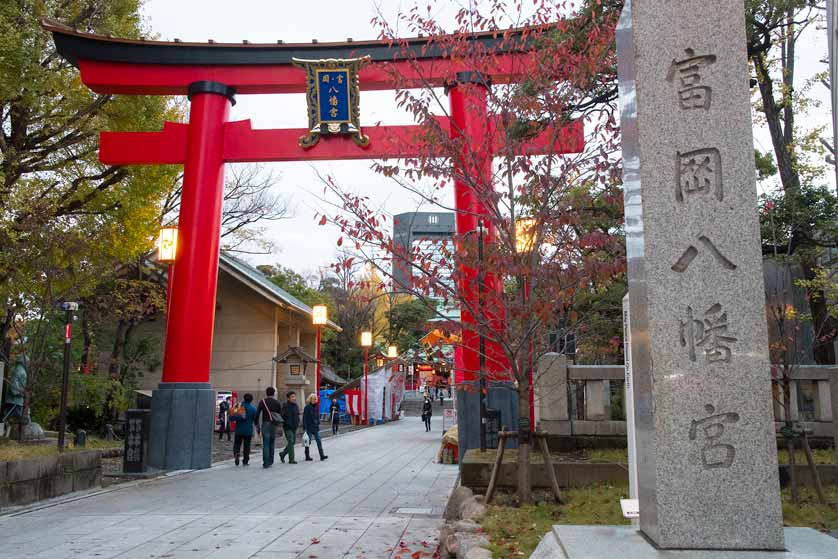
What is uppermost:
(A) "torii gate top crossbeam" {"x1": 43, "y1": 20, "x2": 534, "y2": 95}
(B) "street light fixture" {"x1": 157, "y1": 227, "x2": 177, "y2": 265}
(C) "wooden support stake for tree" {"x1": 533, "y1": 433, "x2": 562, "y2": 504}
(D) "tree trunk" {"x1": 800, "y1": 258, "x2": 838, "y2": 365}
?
(A) "torii gate top crossbeam" {"x1": 43, "y1": 20, "x2": 534, "y2": 95}

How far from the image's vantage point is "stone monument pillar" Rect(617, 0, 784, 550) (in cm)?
414

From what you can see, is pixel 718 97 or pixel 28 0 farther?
pixel 28 0

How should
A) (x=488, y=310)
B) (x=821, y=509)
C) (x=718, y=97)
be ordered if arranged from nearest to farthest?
(x=718, y=97) < (x=821, y=509) < (x=488, y=310)

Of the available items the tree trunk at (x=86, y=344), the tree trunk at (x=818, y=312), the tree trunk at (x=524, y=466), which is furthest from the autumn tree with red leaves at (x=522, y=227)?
the tree trunk at (x=86, y=344)

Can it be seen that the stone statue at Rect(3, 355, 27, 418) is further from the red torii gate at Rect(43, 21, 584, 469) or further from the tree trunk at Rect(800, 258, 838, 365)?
the tree trunk at Rect(800, 258, 838, 365)

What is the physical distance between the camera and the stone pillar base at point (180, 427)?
44.7 ft

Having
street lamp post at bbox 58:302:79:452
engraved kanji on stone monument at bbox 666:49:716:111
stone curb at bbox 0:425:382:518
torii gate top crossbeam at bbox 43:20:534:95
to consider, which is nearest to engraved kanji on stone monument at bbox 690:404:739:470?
engraved kanji on stone monument at bbox 666:49:716:111

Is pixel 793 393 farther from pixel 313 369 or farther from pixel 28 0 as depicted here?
pixel 313 369

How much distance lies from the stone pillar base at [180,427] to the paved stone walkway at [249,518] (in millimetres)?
588

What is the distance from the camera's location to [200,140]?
14766 millimetres

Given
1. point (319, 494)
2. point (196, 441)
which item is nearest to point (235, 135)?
point (196, 441)

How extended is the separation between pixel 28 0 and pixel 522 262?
12.1 m

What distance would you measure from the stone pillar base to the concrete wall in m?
2.18

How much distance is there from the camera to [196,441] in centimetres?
1391
